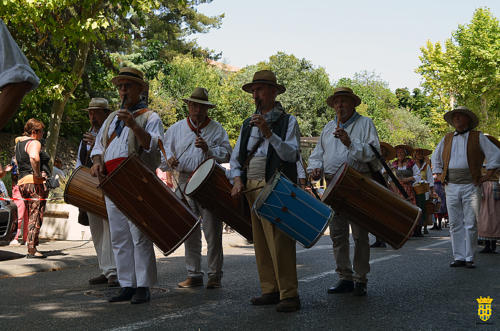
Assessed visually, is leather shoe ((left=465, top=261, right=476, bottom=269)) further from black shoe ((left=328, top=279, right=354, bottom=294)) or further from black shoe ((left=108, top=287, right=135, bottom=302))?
black shoe ((left=108, top=287, right=135, bottom=302))

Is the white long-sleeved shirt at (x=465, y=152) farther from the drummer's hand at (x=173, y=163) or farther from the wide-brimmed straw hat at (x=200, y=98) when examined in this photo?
the drummer's hand at (x=173, y=163)

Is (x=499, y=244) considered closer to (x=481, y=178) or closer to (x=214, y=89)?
(x=481, y=178)

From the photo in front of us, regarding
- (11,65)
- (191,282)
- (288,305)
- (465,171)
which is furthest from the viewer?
(465,171)

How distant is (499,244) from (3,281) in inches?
391

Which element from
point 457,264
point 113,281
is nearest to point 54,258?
point 113,281

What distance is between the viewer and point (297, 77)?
5909 cm

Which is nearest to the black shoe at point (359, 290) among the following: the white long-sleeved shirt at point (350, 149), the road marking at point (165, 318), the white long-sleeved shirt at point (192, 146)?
the white long-sleeved shirt at point (350, 149)

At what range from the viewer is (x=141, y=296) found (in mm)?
6043

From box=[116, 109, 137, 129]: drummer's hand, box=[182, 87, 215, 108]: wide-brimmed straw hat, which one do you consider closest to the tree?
box=[182, 87, 215, 108]: wide-brimmed straw hat

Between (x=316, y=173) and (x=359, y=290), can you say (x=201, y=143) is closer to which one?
(x=316, y=173)

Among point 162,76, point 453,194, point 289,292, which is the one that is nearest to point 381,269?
point 453,194

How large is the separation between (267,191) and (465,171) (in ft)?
15.7

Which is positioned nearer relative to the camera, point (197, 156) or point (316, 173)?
point (316, 173)

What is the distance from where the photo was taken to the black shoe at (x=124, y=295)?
20.2ft
